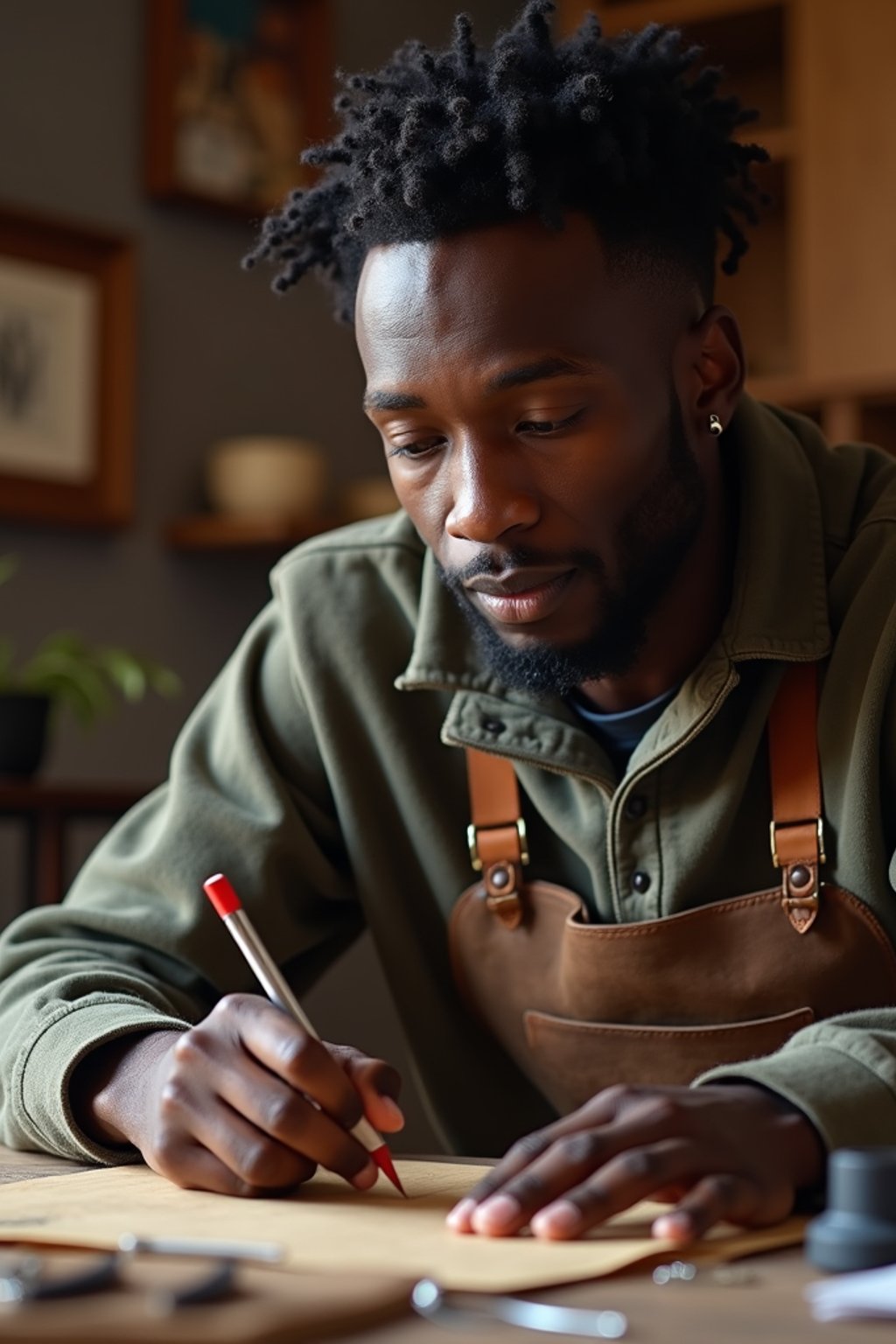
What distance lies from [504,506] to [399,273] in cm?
21

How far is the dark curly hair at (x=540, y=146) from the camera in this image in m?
1.34

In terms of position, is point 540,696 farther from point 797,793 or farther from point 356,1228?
point 356,1228

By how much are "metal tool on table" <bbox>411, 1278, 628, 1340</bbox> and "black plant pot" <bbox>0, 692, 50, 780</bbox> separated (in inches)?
82.6

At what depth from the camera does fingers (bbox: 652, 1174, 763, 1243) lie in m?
A: 0.85

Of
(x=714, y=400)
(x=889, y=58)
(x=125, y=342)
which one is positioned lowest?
(x=714, y=400)

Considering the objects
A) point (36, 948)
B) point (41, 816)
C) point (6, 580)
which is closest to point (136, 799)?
point (41, 816)

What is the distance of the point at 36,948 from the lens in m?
1.47

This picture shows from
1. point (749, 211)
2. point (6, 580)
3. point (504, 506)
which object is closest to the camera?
point (504, 506)

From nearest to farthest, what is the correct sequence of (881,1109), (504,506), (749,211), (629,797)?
(881,1109) → (504,506) → (629,797) → (749,211)

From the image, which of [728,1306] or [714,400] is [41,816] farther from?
[728,1306]

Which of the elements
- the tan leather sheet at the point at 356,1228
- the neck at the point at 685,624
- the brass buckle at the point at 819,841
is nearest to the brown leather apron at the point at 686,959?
the brass buckle at the point at 819,841

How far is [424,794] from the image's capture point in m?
1.60

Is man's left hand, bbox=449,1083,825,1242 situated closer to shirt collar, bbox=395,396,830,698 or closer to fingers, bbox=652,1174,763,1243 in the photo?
fingers, bbox=652,1174,763,1243

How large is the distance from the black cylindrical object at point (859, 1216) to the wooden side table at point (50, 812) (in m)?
2.01
